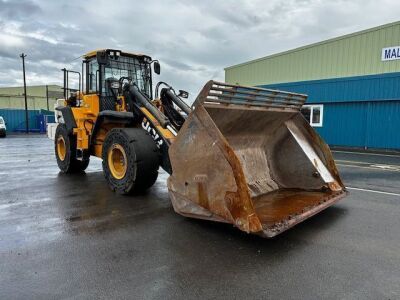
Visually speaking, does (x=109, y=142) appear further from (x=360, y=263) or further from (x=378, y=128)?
(x=378, y=128)

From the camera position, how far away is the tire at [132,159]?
5.62 metres

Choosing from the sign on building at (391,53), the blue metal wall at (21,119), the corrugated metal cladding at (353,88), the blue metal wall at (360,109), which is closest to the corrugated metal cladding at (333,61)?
the sign on building at (391,53)

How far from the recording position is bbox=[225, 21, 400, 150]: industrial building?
610 inches

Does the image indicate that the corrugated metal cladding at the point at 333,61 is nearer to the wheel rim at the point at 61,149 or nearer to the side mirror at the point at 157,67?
the side mirror at the point at 157,67

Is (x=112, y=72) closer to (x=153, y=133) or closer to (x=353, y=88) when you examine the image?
(x=153, y=133)

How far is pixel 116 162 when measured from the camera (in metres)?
6.41

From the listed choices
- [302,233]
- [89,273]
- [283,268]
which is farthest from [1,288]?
[302,233]

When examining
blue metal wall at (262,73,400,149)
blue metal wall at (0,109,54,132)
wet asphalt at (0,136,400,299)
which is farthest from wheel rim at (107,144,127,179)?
blue metal wall at (0,109,54,132)

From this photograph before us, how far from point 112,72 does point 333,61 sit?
15.2 meters

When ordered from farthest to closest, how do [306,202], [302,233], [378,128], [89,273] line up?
[378,128], [306,202], [302,233], [89,273]

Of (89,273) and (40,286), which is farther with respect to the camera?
(89,273)

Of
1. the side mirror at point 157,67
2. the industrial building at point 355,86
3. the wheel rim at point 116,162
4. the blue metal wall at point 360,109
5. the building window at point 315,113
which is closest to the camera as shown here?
the wheel rim at point 116,162

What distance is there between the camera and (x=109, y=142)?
6305 millimetres

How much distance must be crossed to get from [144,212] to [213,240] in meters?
1.54
